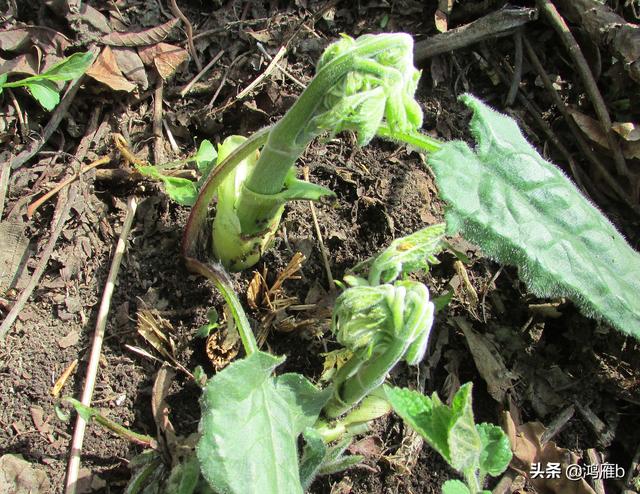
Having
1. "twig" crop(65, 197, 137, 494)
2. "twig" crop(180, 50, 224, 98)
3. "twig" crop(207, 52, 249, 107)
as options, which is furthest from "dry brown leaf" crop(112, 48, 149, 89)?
"twig" crop(65, 197, 137, 494)

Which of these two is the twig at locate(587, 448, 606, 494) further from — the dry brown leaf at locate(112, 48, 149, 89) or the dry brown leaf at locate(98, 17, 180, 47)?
the dry brown leaf at locate(98, 17, 180, 47)

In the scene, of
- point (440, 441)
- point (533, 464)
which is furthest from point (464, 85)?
point (440, 441)

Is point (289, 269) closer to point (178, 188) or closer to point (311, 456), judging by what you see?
point (178, 188)

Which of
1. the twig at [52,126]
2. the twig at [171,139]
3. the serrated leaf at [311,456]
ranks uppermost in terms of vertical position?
the twig at [52,126]

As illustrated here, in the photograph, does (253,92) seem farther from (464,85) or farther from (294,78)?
(464,85)

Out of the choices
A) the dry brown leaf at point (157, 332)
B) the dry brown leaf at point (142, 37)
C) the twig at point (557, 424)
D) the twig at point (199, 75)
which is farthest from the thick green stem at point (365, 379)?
the dry brown leaf at point (142, 37)

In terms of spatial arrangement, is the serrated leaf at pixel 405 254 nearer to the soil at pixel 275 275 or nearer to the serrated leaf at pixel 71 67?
the soil at pixel 275 275
